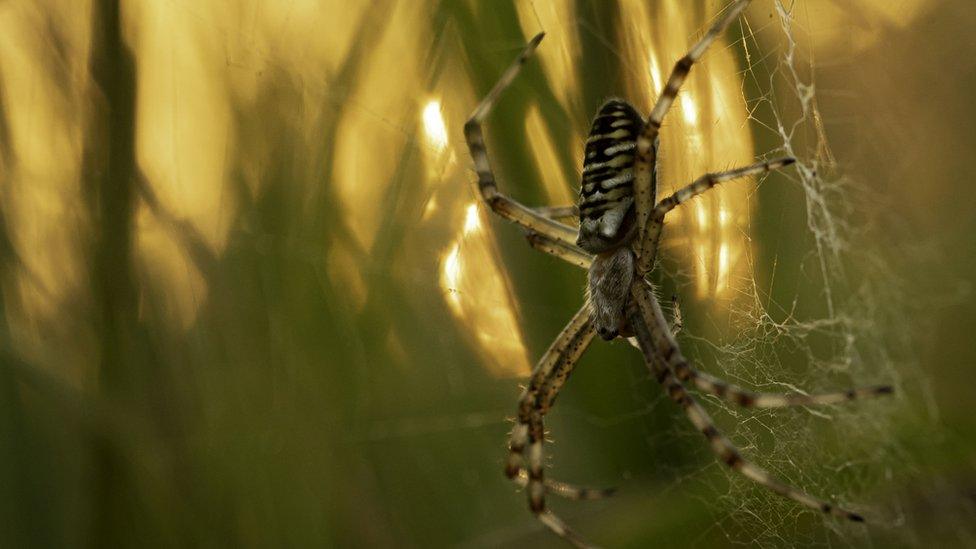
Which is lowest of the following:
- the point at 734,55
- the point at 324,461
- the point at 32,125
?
the point at 324,461

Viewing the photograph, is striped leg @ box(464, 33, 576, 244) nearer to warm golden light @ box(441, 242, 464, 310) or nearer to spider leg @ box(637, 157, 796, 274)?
spider leg @ box(637, 157, 796, 274)

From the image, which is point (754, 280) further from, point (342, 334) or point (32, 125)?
point (32, 125)

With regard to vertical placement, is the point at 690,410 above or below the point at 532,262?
below

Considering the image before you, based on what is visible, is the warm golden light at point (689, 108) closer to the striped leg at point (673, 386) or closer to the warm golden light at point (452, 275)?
the striped leg at point (673, 386)

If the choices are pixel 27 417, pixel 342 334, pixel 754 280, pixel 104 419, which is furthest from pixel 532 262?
pixel 27 417

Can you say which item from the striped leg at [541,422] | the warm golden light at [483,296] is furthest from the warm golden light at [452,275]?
the striped leg at [541,422]

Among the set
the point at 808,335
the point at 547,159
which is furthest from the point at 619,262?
the point at 547,159

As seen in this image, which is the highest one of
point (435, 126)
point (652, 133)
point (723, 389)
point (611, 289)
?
point (435, 126)

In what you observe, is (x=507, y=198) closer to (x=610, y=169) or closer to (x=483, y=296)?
(x=610, y=169)
